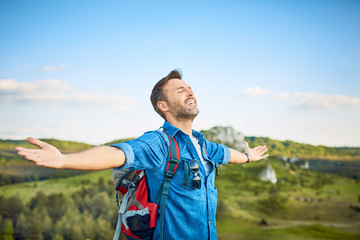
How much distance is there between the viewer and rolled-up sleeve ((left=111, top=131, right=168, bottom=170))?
8.20ft

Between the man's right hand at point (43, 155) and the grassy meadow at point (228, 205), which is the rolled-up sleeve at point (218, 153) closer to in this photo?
the man's right hand at point (43, 155)

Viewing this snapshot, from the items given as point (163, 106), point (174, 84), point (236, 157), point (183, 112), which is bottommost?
point (236, 157)

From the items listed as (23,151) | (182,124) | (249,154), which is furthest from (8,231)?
(23,151)

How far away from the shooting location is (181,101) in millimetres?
3418

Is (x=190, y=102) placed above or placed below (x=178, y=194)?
above

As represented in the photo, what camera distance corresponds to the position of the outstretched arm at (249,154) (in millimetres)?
4344

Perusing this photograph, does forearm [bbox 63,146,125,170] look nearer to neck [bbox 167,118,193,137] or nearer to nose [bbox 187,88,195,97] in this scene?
neck [bbox 167,118,193,137]

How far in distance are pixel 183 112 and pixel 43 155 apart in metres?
1.78

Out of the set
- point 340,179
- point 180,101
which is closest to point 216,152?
point 180,101

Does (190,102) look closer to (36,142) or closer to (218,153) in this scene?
(218,153)

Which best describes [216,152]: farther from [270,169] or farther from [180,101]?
[270,169]

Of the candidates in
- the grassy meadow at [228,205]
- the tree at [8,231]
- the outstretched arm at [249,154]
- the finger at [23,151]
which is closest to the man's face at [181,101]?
the outstretched arm at [249,154]

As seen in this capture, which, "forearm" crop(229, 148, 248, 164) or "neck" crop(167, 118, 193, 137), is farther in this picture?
"forearm" crop(229, 148, 248, 164)

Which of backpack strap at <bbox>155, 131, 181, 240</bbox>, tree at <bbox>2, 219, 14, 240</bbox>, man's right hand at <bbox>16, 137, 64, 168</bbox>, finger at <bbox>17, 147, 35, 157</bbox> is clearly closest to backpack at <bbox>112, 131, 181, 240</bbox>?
backpack strap at <bbox>155, 131, 181, 240</bbox>
